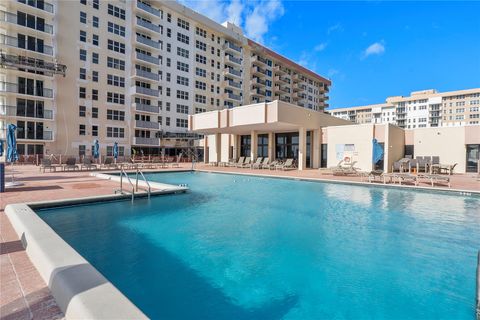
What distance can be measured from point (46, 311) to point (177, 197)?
863 centimetres

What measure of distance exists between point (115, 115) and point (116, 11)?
14580 mm

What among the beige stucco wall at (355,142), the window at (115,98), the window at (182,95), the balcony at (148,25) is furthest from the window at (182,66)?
the beige stucco wall at (355,142)

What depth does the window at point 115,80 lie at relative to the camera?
36062 mm

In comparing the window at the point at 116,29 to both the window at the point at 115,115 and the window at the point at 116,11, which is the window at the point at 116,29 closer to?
the window at the point at 116,11

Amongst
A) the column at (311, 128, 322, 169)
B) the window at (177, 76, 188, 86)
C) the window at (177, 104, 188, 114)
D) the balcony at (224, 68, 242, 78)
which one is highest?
the balcony at (224, 68, 242, 78)

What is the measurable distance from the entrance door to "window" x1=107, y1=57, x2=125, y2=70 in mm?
40932

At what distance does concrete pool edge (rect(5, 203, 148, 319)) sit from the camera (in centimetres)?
238

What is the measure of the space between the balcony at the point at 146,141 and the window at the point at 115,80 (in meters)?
7.89

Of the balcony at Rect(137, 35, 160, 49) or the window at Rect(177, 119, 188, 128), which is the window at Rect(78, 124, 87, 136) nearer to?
the window at Rect(177, 119, 188, 128)

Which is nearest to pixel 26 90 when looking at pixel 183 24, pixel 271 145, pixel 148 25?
pixel 148 25

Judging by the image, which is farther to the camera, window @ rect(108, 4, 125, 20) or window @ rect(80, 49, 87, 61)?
window @ rect(108, 4, 125, 20)

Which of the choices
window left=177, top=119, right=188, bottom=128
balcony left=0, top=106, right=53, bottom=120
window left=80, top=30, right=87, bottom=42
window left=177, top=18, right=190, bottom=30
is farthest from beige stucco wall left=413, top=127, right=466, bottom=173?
window left=80, top=30, right=87, bottom=42

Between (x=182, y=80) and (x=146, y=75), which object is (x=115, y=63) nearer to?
(x=146, y=75)

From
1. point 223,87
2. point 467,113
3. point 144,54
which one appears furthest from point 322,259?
point 467,113
